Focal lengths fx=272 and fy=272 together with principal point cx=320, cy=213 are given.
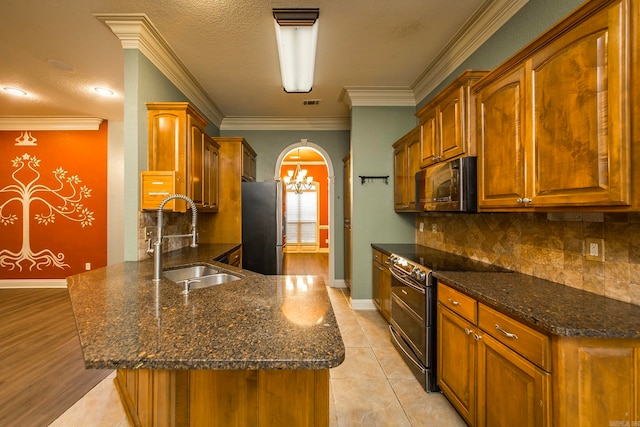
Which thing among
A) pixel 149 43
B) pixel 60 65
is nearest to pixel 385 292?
pixel 149 43

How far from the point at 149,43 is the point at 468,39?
2969 mm

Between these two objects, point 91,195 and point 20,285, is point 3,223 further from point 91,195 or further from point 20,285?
point 91,195

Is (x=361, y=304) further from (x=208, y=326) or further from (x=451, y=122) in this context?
(x=208, y=326)

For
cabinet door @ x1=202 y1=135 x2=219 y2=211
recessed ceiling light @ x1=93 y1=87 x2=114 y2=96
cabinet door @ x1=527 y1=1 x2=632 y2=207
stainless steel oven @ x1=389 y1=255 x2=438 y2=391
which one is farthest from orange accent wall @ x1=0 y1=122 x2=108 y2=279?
cabinet door @ x1=527 y1=1 x2=632 y2=207

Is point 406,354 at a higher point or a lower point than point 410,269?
lower

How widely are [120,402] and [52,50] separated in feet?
11.3

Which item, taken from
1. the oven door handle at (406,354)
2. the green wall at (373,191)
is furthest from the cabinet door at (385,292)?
the green wall at (373,191)

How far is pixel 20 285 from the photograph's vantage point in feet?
15.6

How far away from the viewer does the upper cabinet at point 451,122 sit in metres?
1.96

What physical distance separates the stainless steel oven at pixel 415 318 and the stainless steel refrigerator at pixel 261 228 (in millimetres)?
1844

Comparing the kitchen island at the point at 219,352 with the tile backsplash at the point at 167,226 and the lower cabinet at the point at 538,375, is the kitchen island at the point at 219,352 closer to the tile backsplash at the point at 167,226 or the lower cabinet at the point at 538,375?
the lower cabinet at the point at 538,375

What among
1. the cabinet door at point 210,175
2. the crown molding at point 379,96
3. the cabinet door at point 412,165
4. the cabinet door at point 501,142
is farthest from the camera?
Answer: the crown molding at point 379,96

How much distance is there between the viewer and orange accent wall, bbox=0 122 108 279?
476 centimetres

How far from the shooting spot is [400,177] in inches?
137
